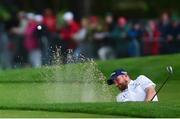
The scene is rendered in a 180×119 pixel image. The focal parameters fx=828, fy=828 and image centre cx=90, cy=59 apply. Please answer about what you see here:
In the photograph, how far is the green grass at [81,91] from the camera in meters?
11.8

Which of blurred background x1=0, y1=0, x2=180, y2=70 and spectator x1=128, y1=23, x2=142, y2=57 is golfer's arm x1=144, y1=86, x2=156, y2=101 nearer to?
blurred background x1=0, y1=0, x2=180, y2=70

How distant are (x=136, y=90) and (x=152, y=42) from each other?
41.0 feet

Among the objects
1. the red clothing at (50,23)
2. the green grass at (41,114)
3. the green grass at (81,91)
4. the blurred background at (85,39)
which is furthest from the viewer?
the red clothing at (50,23)

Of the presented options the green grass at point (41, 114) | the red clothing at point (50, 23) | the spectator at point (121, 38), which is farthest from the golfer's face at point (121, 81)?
the red clothing at point (50, 23)

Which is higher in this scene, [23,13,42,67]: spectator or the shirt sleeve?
[23,13,42,67]: spectator

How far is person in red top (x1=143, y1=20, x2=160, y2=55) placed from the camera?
24969 millimetres

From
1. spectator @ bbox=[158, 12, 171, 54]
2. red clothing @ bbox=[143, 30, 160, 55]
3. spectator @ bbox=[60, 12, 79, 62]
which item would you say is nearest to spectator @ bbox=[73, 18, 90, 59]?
spectator @ bbox=[60, 12, 79, 62]

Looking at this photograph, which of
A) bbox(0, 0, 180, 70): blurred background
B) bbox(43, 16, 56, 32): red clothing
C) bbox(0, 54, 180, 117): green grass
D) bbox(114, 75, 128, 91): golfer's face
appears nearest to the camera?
bbox(0, 54, 180, 117): green grass

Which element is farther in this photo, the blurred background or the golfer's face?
the blurred background

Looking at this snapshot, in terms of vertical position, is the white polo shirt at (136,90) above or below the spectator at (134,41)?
below

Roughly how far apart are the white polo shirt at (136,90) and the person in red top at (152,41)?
12.1 m

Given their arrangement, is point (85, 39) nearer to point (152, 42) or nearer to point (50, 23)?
point (50, 23)

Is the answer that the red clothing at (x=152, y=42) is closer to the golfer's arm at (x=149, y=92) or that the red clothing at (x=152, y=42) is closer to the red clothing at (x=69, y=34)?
the red clothing at (x=69, y=34)

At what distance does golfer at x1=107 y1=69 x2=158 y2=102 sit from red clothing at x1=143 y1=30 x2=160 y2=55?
12171mm
